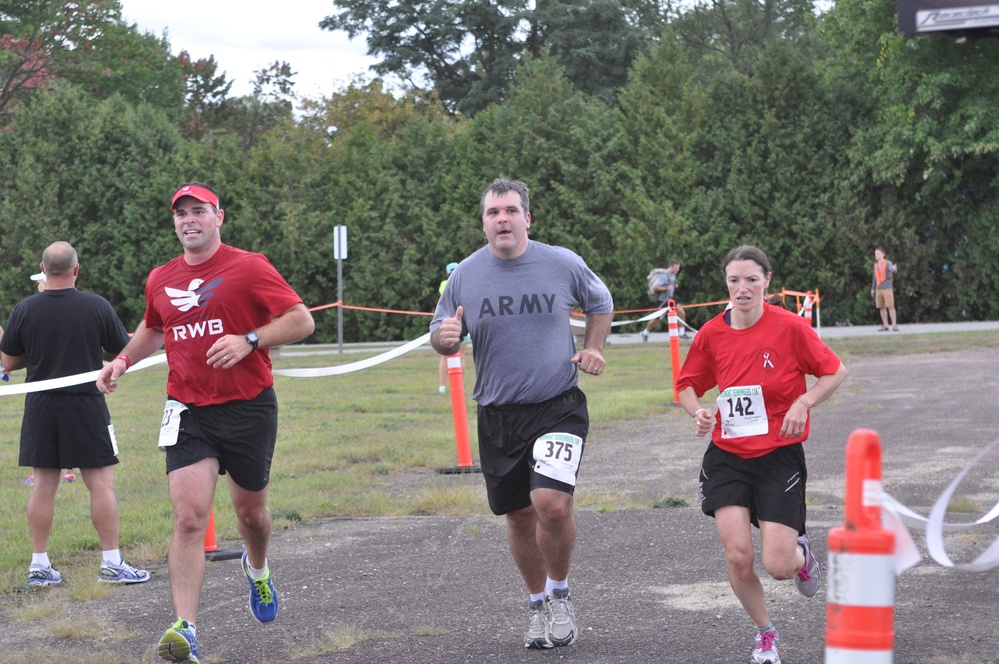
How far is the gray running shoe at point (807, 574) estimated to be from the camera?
5.77 metres

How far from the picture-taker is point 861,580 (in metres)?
2.80

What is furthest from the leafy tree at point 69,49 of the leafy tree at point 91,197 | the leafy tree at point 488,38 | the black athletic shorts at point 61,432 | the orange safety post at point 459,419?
the black athletic shorts at point 61,432

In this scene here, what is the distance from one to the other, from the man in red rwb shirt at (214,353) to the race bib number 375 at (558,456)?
1269mm

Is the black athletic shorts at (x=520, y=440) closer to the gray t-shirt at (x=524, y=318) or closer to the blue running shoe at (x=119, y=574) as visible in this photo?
the gray t-shirt at (x=524, y=318)

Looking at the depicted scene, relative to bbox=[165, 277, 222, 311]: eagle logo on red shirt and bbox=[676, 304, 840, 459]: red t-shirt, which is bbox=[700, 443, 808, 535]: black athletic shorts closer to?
bbox=[676, 304, 840, 459]: red t-shirt

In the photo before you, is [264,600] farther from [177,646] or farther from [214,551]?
[214,551]

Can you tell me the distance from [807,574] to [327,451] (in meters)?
7.72

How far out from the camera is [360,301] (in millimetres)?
33125

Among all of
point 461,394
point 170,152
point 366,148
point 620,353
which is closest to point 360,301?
point 366,148

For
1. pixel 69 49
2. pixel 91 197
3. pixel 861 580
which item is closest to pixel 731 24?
pixel 69 49

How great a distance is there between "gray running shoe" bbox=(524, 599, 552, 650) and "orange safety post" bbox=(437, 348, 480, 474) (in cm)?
502

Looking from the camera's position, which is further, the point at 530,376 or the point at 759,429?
the point at 530,376

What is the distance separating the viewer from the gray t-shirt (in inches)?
232

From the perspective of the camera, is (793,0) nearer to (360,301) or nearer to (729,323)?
(360,301)
